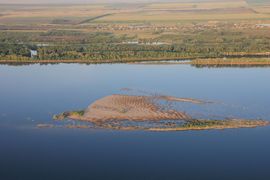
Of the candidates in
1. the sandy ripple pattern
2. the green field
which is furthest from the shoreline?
the sandy ripple pattern

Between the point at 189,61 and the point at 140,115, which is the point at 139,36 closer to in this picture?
the point at 189,61

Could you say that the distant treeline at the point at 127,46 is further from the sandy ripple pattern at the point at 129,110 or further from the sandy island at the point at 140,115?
the sandy island at the point at 140,115

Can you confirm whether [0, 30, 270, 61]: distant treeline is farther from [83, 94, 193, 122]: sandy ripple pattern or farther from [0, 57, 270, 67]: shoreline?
[83, 94, 193, 122]: sandy ripple pattern

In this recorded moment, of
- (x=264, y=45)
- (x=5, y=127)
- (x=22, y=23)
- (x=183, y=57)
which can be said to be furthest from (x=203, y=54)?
(x=22, y=23)

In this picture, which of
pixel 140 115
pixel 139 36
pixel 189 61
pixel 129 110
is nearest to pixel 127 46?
pixel 189 61

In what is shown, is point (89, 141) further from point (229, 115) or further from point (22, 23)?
point (22, 23)

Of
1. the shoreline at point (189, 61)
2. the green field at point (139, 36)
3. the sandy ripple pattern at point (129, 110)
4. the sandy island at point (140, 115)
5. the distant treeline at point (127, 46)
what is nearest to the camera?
the sandy island at point (140, 115)

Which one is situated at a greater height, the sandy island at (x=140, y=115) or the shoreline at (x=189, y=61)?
the shoreline at (x=189, y=61)

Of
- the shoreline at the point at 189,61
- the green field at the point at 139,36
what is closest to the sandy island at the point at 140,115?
the shoreline at the point at 189,61

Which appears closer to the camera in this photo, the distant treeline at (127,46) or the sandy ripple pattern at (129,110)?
the sandy ripple pattern at (129,110)
